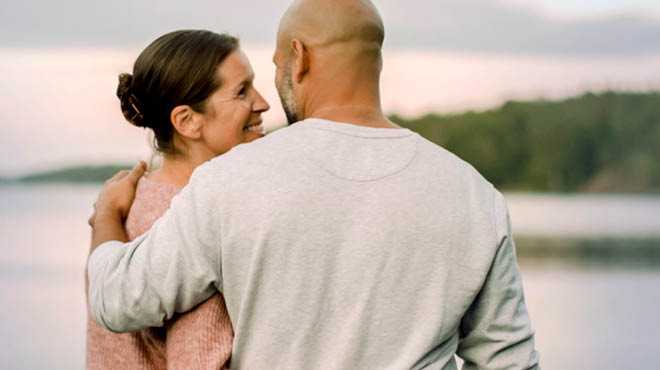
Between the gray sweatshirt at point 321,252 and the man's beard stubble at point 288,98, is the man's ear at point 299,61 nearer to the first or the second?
the man's beard stubble at point 288,98

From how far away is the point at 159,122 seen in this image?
2.08 m

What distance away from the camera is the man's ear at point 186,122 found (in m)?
2.03

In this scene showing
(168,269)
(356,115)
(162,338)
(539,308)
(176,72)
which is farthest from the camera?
(539,308)

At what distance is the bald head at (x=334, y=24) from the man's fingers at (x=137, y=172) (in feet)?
1.52

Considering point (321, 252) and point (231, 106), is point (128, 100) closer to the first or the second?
point (231, 106)

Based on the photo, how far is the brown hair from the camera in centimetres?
200

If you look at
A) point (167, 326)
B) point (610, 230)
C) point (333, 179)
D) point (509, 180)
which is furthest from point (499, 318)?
point (509, 180)

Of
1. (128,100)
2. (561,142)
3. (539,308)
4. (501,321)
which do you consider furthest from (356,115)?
(561,142)

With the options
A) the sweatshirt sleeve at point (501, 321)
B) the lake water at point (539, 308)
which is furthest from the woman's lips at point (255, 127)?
the lake water at point (539, 308)

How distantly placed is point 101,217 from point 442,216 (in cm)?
72

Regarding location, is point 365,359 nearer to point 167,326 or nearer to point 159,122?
point 167,326

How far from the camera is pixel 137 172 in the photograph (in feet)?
6.76

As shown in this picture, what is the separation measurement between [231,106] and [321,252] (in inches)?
21.7

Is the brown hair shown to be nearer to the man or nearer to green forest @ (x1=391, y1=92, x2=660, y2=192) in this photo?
the man
